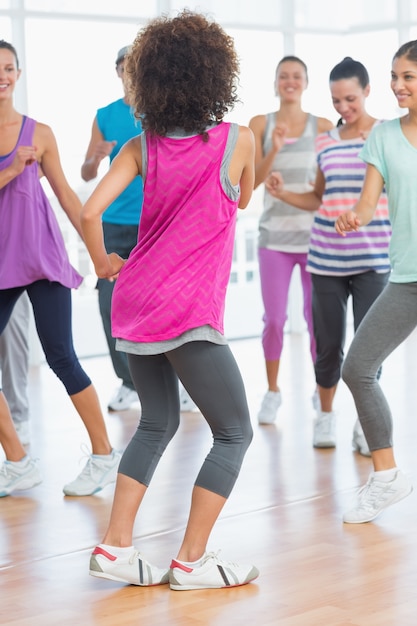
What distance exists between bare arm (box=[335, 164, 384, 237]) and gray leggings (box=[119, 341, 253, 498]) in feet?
2.29

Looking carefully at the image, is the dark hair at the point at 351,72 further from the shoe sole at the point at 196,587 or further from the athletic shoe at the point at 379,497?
the shoe sole at the point at 196,587

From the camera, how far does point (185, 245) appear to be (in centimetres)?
305

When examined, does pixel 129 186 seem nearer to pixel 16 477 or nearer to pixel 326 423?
pixel 326 423

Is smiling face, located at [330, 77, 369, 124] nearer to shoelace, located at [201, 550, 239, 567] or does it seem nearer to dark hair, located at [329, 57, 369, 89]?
dark hair, located at [329, 57, 369, 89]

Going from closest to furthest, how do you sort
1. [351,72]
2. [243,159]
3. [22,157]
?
1. [243,159]
2. [22,157]
3. [351,72]

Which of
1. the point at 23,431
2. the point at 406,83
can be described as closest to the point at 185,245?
the point at 406,83

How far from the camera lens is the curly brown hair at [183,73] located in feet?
9.77

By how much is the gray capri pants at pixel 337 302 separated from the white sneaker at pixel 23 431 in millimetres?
1350

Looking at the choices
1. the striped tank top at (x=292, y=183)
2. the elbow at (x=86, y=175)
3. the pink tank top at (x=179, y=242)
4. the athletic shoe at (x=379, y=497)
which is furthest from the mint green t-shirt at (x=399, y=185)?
the elbow at (x=86, y=175)

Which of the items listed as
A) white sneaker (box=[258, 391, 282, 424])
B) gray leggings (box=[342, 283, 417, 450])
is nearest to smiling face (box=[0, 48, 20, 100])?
gray leggings (box=[342, 283, 417, 450])

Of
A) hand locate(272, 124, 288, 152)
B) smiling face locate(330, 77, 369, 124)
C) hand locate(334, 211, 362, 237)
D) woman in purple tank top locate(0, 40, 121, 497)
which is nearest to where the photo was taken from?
hand locate(334, 211, 362, 237)

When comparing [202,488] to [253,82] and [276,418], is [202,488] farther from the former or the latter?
[253,82]

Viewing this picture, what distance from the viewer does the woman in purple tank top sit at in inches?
163

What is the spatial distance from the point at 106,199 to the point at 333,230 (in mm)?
1857
